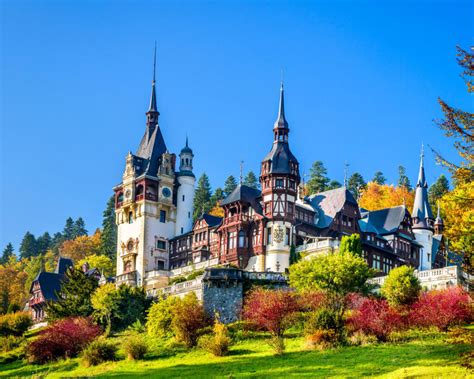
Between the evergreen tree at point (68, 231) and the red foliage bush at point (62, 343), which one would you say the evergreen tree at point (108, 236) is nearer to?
the evergreen tree at point (68, 231)

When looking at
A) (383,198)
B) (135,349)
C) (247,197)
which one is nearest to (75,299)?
(135,349)

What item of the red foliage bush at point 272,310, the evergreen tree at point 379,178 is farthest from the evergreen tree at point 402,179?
the red foliage bush at point 272,310

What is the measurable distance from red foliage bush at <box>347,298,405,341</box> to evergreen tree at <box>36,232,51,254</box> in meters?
100

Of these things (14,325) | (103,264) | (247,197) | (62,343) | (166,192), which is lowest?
(62,343)

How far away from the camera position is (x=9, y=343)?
229 ft

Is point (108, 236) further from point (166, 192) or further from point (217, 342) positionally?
point (217, 342)

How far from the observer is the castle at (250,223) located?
76.4 meters

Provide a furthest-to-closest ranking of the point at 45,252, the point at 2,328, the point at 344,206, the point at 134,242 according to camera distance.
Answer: the point at 45,252, the point at 134,242, the point at 344,206, the point at 2,328

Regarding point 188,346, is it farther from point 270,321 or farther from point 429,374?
point 429,374

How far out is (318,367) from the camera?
44781 mm

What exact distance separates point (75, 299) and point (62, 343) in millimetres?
9193

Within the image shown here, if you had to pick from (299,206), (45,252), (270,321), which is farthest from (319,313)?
(45,252)

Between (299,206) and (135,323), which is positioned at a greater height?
(299,206)

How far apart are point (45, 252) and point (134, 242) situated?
62609mm
